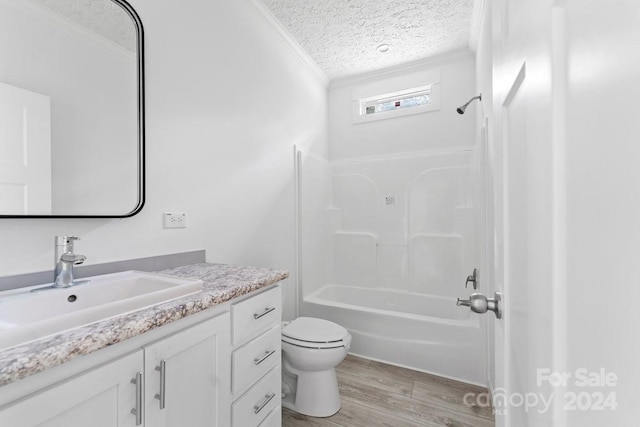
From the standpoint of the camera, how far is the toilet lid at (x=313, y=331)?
179cm

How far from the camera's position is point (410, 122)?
3074mm

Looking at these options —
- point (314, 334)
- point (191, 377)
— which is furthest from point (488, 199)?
point (191, 377)

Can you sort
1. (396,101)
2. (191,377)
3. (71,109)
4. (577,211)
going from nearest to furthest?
(577,211) < (191,377) < (71,109) < (396,101)

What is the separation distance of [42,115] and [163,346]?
3.18 ft

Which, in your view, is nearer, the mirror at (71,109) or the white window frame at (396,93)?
the mirror at (71,109)

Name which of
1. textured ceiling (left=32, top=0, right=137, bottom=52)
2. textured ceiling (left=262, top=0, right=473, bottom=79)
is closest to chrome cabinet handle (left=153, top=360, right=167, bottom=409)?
textured ceiling (left=32, top=0, right=137, bottom=52)

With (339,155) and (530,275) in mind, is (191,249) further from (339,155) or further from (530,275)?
(339,155)

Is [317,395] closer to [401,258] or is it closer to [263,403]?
[263,403]

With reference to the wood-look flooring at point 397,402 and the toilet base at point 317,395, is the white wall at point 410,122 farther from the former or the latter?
the toilet base at point 317,395

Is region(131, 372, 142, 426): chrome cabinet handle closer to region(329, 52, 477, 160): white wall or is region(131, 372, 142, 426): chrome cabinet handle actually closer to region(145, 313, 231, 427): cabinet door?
region(145, 313, 231, 427): cabinet door

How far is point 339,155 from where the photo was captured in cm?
344

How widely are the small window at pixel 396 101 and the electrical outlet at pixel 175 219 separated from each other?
244 cm

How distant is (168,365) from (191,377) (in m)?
0.12

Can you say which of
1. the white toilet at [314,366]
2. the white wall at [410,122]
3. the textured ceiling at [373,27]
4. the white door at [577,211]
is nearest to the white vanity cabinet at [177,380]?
the white toilet at [314,366]
